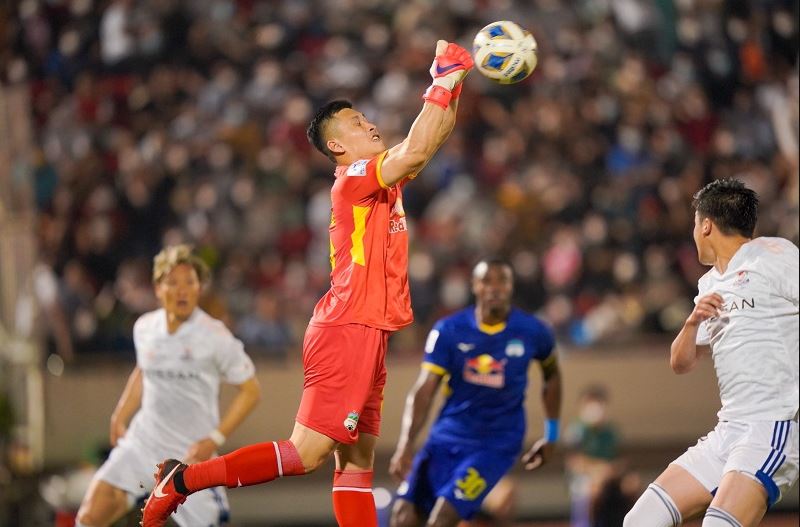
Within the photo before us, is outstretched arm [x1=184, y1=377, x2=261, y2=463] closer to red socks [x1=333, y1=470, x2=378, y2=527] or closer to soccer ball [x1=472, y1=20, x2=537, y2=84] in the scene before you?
red socks [x1=333, y1=470, x2=378, y2=527]

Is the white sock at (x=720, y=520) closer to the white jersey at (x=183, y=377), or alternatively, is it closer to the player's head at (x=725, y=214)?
the player's head at (x=725, y=214)

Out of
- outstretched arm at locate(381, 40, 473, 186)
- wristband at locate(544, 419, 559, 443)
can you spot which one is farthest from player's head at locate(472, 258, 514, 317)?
outstretched arm at locate(381, 40, 473, 186)

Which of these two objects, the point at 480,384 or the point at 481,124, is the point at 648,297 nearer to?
the point at 481,124

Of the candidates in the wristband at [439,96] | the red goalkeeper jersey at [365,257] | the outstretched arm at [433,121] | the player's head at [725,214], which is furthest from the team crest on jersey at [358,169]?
the player's head at [725,214]

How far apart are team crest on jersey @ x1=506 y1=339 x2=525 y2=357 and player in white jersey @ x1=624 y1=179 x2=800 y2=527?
203 centimetres

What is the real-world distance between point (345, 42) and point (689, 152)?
4800mm

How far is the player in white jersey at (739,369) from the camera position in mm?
5277

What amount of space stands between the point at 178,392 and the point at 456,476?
1.86 metres

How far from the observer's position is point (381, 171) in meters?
5.42

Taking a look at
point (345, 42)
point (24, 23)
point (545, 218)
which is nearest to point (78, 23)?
point (24, 23)

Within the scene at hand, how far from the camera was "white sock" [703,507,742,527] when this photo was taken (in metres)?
5.19

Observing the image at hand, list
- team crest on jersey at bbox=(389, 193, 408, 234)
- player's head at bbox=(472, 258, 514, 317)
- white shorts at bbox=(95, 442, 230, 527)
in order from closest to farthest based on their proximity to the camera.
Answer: team crest on jersey at bbox=(389, 193, 408, 234)
white shorts at bbox=(95, 442, 230, 527)
player's head at bbox=(472, 258, 514, 317)

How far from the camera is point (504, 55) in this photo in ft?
18.9

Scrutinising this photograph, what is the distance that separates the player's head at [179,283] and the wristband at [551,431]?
8.13ft
